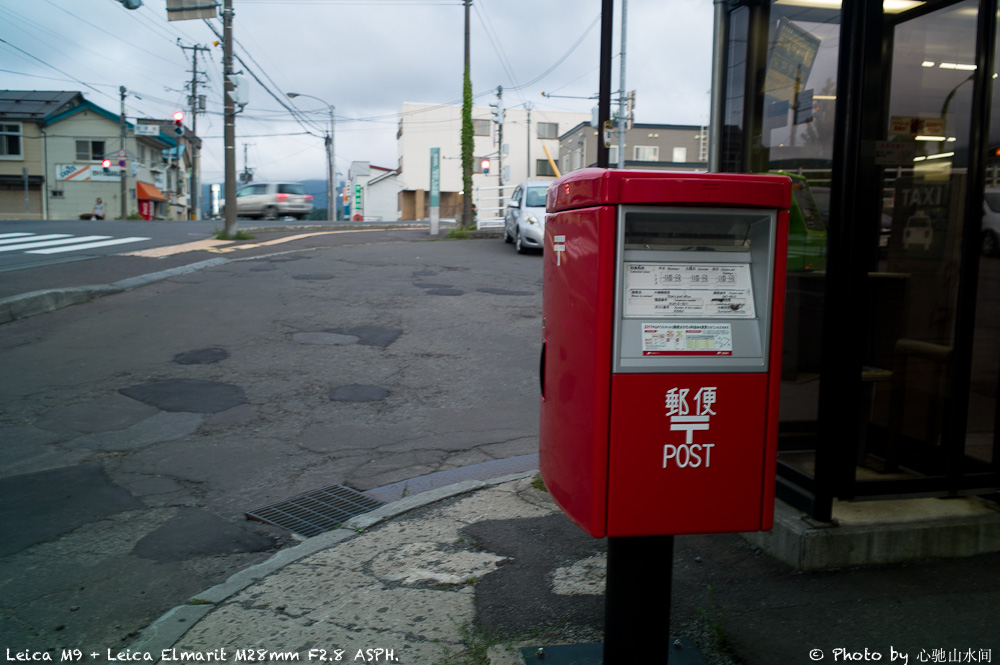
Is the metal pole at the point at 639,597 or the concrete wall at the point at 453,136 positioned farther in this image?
the concrete wall at the point at 453,136

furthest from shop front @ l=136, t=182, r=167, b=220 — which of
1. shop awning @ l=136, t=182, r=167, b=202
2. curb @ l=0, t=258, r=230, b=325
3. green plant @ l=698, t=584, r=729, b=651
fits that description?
green plant @ l=698, t=584, r=729, b=651

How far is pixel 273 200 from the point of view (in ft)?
124

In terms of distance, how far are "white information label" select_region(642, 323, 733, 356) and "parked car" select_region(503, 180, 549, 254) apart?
1464 cm

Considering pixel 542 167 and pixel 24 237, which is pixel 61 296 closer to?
pixel 24 237

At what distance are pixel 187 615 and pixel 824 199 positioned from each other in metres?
3.60

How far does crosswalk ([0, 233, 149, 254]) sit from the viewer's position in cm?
1484

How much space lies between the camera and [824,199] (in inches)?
149

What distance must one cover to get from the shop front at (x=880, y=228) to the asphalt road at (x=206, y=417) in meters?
2.65

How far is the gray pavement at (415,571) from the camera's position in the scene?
9.91 feet

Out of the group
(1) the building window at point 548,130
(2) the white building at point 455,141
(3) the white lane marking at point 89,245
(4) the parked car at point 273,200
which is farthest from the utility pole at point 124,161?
(1) the building window at point 548,130

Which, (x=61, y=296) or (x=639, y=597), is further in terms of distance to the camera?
(x=61, y=296)

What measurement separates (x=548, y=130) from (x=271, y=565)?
69.9 metres

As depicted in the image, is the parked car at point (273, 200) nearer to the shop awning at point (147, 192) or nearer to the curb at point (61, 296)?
the shop awning at point (147, 192)

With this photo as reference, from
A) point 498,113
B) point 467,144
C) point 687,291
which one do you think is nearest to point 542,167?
point 498,113
